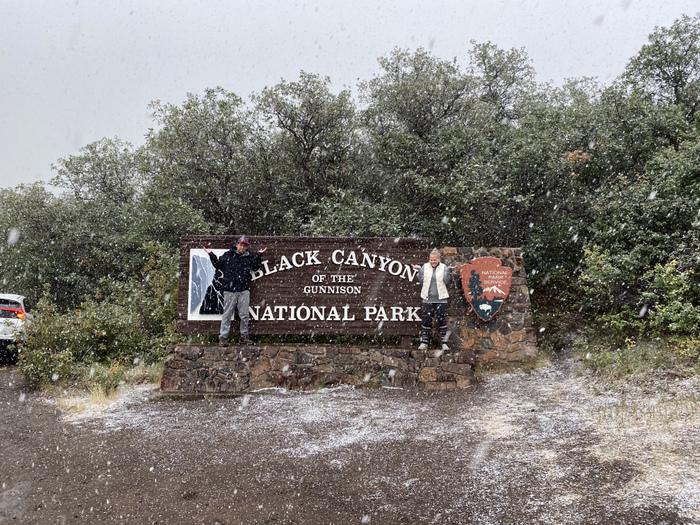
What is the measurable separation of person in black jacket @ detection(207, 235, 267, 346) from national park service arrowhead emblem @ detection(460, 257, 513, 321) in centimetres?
369

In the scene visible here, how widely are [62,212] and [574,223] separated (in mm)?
15817

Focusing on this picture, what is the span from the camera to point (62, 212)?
18.1 metres

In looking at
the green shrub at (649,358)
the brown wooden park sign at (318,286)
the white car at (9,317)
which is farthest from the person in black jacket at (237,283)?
the green shrub at (649,358)

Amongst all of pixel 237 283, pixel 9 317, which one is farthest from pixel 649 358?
pixel 9 317

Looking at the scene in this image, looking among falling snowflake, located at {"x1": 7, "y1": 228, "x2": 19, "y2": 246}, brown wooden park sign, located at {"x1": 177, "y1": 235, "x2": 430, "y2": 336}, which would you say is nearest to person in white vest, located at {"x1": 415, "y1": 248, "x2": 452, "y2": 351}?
brown wooden park sign, located at {"x1": 177, "y1": 235, "x2": 430, "y2": 336}

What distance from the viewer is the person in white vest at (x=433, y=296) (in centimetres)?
880

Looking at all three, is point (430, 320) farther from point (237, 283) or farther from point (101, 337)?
point (101, 337)

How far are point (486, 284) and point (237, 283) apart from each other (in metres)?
4.27

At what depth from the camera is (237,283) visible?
8.81m

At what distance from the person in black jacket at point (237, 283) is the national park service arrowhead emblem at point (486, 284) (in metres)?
3.69

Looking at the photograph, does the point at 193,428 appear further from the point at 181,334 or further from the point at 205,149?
the point at 205,149

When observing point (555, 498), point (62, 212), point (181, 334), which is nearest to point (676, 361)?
point (555, 498)

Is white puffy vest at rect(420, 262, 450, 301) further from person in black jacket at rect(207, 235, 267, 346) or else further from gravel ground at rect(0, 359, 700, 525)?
person in black jacket at rect(207, 235, 267, 346)

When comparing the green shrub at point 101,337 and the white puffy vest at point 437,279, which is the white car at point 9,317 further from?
the white puffy vest at point 437,279
